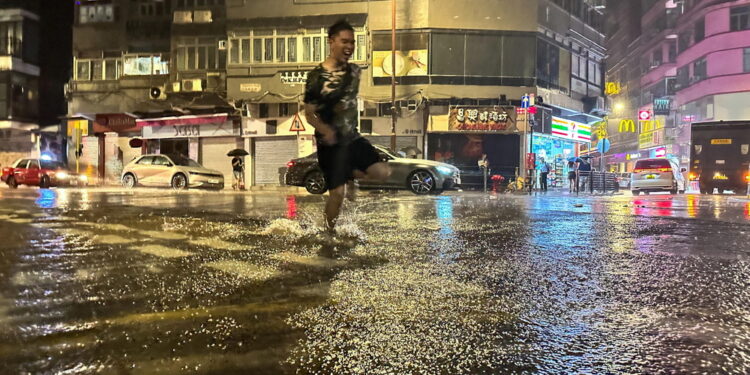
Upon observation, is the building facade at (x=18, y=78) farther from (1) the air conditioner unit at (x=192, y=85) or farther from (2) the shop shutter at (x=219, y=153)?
(2) the shop shutter at (x=219, y=153)

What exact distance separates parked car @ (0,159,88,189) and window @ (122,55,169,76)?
8401 millimetres

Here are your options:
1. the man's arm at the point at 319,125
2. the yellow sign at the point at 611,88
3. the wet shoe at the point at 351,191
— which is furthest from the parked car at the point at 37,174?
the yellow sign at the point at 611,88

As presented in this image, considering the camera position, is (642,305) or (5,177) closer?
(642,305)

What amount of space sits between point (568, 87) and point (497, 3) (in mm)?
7183

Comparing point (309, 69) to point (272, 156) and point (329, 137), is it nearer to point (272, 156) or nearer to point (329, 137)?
point (272, 156)

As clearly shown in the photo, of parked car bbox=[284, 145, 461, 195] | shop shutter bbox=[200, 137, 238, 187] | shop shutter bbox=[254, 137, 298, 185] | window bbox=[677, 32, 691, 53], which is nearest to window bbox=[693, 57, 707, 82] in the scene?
window bbox=[677, 32, 691, 53]

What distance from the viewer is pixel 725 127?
24.0 meters

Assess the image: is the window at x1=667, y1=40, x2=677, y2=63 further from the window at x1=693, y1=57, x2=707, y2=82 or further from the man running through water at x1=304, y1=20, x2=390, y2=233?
the man running through water at x1=304, y1=20, x2=390, y2=233

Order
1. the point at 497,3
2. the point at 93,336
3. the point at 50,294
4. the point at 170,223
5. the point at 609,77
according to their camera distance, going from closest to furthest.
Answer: the point at 93,336
the point at 50,294
the point at 170,223
the point at 497,3
the point at 609,77

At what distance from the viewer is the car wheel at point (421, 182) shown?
48.7 ft

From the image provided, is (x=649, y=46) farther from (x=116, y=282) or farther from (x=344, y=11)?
(x=116, y=282)

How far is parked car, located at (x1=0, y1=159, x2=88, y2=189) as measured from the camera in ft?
81.0

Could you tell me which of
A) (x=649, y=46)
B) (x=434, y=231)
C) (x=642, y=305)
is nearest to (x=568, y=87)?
(x=434, y=231)

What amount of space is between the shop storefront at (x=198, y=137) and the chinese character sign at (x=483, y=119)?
1293 centimetres
